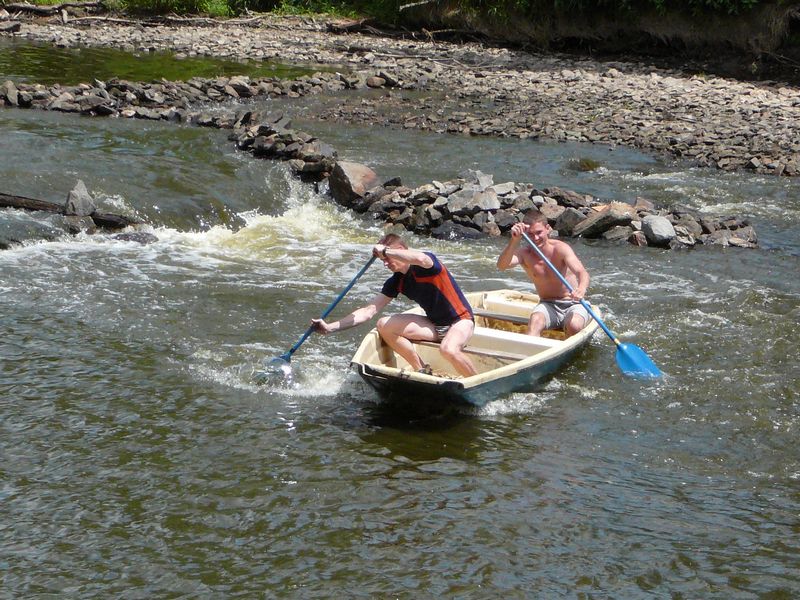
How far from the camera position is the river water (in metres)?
5.18

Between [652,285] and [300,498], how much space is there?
5.99 metres

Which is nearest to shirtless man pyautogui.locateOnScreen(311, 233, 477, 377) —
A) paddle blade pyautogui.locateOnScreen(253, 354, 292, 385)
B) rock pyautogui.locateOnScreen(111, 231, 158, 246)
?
paddle blade pyautogui.locateOnScreen(253, 354, 292, 385)

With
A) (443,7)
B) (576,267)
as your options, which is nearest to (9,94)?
(576,267)

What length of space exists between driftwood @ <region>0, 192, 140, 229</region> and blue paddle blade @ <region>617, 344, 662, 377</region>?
6.36 meters

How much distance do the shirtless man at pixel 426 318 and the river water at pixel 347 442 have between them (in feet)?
1.56

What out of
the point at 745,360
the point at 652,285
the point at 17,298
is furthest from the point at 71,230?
the point at 745,360

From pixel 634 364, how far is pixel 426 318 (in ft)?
5.95

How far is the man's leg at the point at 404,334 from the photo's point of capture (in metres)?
7.25

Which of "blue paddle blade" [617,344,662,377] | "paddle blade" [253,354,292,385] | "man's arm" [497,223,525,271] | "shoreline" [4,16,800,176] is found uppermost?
"shoreline" [4,16,800,176]

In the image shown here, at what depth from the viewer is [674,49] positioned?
87.9 ft

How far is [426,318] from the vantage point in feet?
24.4

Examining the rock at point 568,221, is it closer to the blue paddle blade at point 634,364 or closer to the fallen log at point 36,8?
the blue paddle blade at point 634,364

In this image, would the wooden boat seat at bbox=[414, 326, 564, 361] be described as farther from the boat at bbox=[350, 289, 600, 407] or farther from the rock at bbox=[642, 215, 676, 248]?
the rock at bbox=[642, 215, 676, 248]

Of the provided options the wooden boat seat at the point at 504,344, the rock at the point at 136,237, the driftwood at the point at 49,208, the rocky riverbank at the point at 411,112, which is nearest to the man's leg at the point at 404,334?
the wooden boat seat at the point at 504,344
